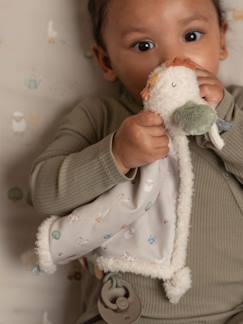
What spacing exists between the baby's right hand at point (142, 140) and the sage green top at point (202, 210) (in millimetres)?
49

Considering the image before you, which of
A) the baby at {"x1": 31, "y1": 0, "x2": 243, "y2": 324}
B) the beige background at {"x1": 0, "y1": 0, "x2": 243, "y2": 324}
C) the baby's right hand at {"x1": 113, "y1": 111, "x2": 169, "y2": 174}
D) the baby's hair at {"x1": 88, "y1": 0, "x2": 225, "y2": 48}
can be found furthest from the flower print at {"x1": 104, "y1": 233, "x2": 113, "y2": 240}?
the baby's hair at {"x1": 88, "y1": 0, "x2": 225, "y2": 48}

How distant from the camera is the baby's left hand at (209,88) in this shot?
93 centimetres

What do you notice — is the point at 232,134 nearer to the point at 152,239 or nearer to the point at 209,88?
the point at 209,88

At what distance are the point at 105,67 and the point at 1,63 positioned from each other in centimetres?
19

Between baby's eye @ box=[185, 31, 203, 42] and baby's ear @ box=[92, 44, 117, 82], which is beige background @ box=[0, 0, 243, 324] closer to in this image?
baby's ear @ box=[92, 44, 117, 82]

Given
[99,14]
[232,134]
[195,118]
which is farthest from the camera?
[99,14]

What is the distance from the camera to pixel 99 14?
1.11m

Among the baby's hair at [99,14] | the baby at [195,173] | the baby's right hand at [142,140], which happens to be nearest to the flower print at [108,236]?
the baby at [195,173]

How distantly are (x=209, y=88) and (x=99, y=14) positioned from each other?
0.29 metres

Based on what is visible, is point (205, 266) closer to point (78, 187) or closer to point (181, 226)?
point (181, 226)

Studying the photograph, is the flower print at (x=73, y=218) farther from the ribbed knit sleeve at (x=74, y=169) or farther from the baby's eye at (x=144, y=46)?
the baby's eye at (x=144, y=46)

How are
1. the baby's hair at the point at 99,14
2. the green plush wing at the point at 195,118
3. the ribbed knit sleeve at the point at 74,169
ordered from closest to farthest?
the green plush wing at the point at 195,118
the ribbed knit sleeve at the point at 74,169
the baby's hair at the point at 99,14

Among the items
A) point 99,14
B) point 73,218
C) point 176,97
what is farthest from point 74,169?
point 99,14

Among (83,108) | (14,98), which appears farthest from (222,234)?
(14,98)
